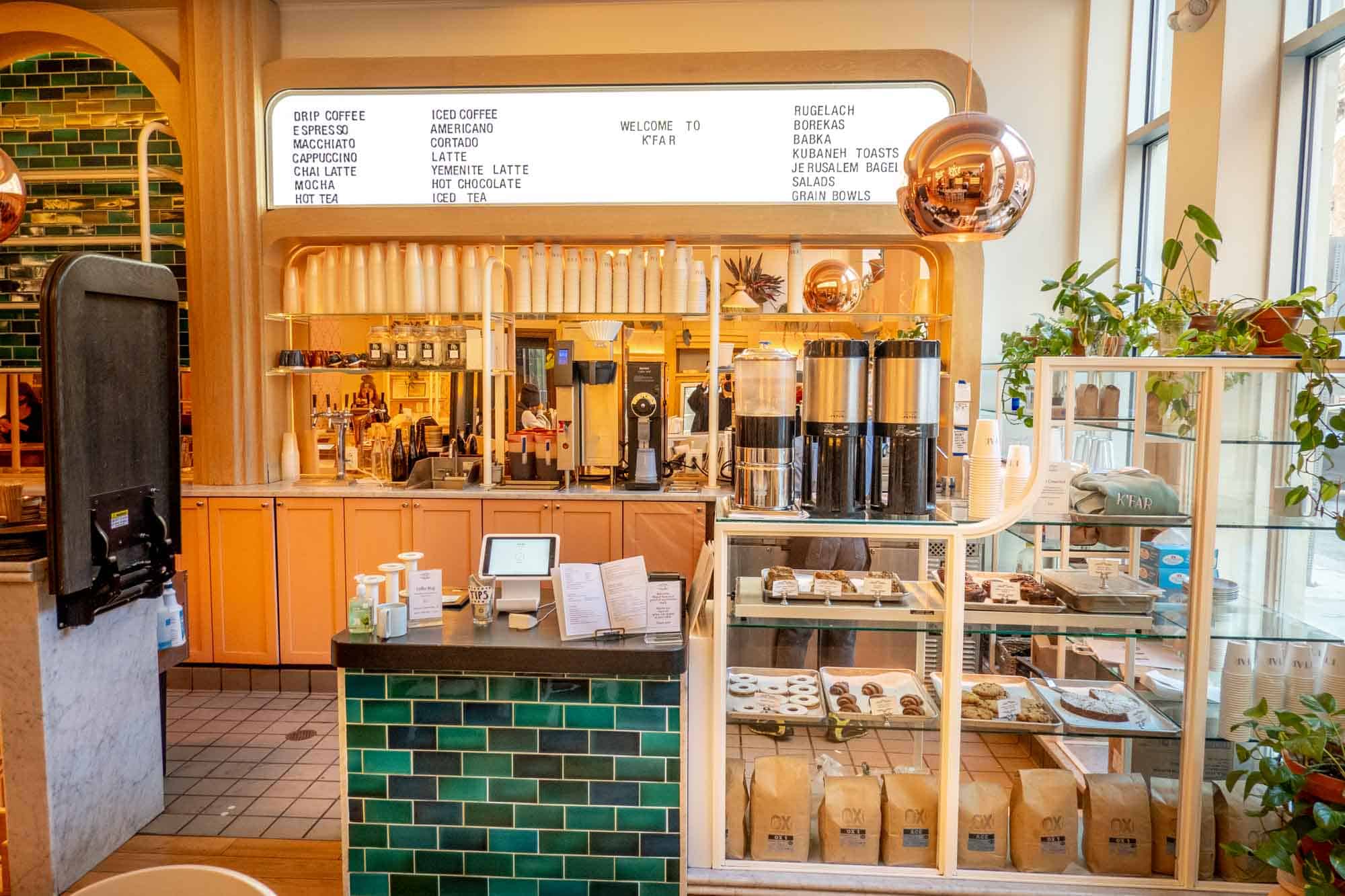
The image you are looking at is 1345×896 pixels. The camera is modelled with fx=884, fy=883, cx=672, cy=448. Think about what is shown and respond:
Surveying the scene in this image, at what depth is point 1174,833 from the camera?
271 cm

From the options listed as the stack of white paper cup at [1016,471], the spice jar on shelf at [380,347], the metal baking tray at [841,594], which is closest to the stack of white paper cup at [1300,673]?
the stack of white paper cup at [1016,471]

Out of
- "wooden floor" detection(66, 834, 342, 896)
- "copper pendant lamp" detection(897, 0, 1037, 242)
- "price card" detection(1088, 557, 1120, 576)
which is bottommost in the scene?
"wooden floor" detection(66, 834, 342, 896)

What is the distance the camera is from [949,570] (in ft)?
8.62

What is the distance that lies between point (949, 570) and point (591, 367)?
286 cm

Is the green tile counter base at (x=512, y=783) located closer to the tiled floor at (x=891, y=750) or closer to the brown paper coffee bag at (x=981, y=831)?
the tiled floor at (x=891, y=750)

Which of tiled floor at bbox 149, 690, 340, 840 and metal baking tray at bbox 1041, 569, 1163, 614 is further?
tiled floor at bbox 149, 690, 340, 840

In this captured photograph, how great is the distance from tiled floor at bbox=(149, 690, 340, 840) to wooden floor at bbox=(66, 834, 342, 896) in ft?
0.19

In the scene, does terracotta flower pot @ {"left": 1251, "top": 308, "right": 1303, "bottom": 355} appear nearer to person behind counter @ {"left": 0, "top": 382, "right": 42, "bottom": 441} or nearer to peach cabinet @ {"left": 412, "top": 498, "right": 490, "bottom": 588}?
peach cabinet @ {"left": 412, "top": 498, "right": 490, "bottom": 588}

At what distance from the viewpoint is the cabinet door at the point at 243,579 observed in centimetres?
487

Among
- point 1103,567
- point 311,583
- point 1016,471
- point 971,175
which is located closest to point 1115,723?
point 1103,567

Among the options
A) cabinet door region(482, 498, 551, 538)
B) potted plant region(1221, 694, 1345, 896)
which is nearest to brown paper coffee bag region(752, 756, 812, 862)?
potted plant region(1221, 694, 1345, 896)

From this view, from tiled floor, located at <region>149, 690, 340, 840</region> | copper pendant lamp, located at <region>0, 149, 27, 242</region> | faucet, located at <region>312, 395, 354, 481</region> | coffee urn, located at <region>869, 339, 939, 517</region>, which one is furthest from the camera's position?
faucet, located at <region>312, 395, 354, 481</region>

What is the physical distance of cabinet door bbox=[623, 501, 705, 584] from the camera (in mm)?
4902

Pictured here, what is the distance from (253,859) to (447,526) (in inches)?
81.5
